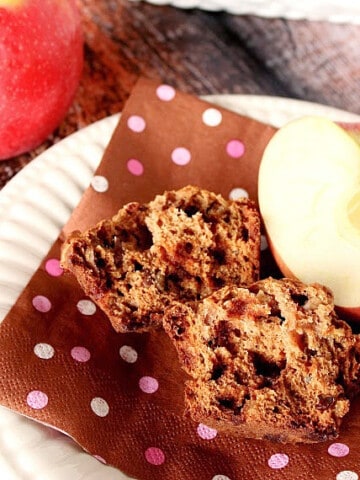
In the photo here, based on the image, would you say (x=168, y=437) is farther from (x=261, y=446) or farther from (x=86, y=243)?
(x=86, y=243)

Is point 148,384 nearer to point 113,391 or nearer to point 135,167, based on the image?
point 113,391

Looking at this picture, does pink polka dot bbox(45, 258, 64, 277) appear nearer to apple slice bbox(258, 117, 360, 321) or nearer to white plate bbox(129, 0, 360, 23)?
apple slice bbox(258, 117, 360, 321)

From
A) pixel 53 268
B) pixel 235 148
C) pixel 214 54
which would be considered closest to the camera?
pixel 53 268

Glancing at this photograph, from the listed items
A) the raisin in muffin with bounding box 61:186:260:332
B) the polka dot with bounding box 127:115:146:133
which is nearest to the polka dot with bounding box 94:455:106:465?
the raisin in muffin with bounding box 61:186:260:332

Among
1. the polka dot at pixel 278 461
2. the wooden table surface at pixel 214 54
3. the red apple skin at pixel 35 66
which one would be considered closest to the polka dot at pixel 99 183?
the red apple skin at pixel 35 66

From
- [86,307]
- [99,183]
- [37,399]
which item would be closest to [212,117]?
[99,183]
